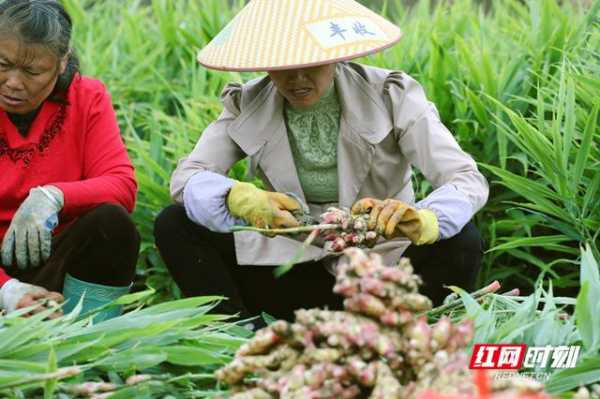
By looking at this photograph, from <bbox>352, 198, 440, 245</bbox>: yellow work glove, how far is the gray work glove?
0.79m

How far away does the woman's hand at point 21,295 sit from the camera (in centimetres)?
279

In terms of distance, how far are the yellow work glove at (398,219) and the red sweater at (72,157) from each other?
78 centimetres

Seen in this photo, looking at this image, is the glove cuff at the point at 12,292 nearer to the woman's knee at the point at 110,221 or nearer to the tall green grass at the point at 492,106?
the woman's knee at the point at 110,221

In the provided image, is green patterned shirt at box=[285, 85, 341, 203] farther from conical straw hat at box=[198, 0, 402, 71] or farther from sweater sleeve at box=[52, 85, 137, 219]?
sweater sleeve at box=[52, 85, 137, 219]

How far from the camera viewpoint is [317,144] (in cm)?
304

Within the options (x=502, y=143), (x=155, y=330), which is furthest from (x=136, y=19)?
(x=155, y=330)

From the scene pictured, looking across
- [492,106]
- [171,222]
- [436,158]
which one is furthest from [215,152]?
[492,106]

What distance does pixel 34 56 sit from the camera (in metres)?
2.93

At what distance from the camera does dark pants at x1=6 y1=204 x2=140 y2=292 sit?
A: 2992 mm

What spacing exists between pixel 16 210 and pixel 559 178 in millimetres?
1382

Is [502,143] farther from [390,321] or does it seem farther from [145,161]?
[390,321]

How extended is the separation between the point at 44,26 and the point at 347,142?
78 centimetres

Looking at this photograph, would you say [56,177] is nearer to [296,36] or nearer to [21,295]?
[21,295]

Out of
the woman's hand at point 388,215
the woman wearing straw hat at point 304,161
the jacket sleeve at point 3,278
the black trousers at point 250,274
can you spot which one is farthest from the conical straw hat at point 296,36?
the jacket sleeve at point 3,278
